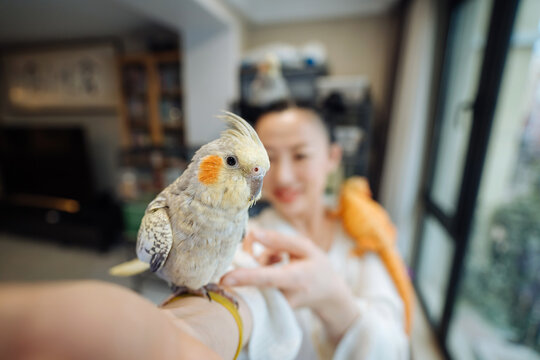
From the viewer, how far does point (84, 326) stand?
130mm

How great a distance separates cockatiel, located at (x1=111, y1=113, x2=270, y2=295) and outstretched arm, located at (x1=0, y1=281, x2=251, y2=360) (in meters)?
0.07

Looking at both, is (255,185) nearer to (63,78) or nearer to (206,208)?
(206,208)

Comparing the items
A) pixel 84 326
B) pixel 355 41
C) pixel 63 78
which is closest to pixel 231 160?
pixel 84 326

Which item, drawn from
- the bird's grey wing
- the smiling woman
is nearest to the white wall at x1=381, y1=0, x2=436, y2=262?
the smiling woman

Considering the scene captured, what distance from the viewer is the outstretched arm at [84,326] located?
0.37 feet

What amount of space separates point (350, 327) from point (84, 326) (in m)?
0.57

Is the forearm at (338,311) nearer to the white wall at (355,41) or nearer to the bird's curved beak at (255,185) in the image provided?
the bird's curved beak at (255,185)

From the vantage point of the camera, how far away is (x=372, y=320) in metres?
0.52

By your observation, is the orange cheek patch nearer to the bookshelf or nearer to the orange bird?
the orange bird

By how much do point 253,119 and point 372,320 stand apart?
1.84 feet

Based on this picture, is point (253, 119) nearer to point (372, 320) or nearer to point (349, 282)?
point (372, 320)

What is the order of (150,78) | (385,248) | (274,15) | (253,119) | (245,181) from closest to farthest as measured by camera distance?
(245,181) → (253,119) → (385,248) → (274,15) → (150,78)

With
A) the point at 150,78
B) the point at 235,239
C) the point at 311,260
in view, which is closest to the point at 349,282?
the point at 311,260

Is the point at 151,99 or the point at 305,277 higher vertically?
the point at 151,99
